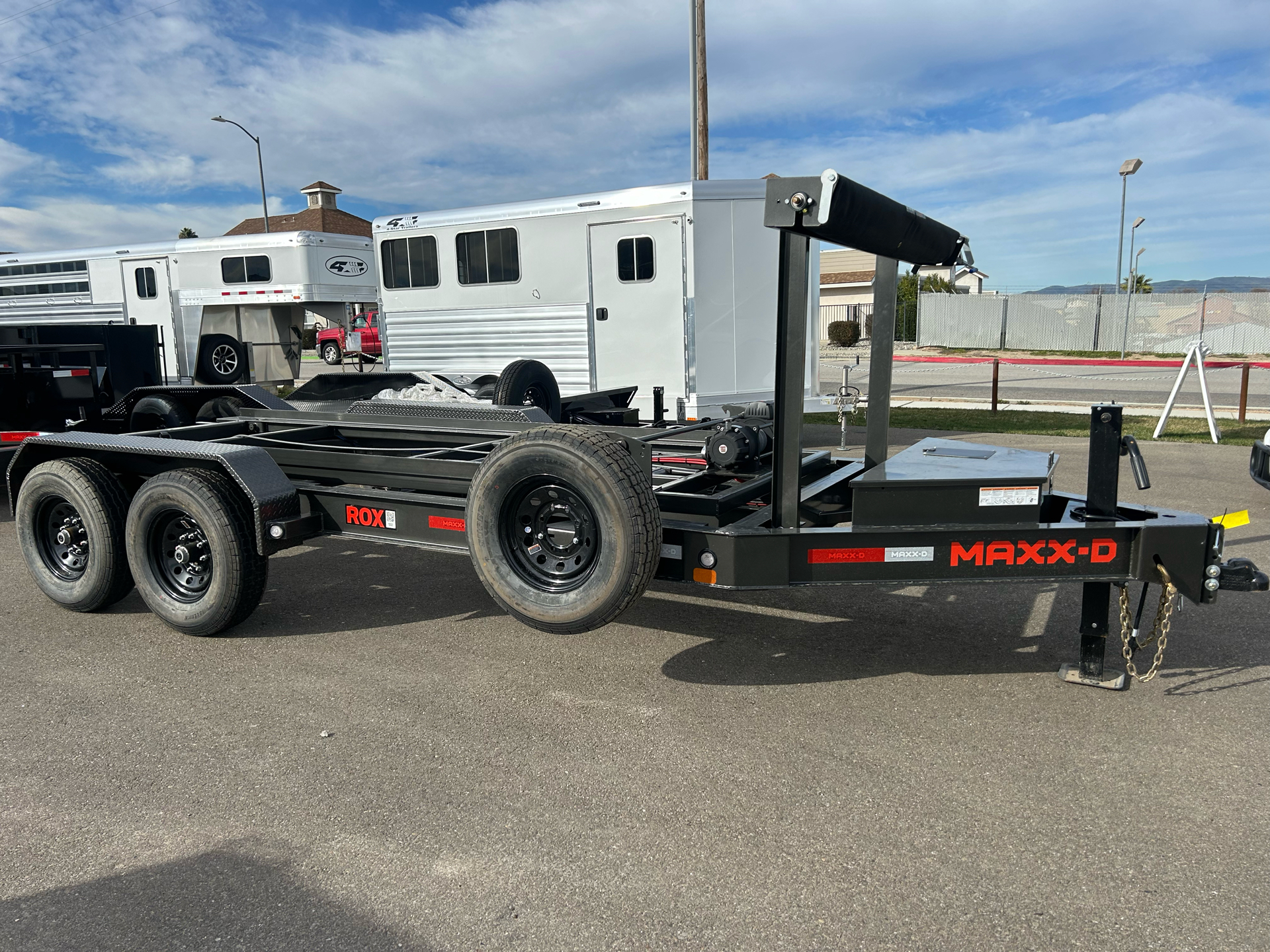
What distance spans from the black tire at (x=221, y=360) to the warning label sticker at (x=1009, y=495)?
1205 centimetres

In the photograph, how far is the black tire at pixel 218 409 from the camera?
7230 millimetres

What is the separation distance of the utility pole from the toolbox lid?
1367 centimetres

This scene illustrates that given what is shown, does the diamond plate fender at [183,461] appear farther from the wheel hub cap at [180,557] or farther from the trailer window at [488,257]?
the trailer window at [488,257]

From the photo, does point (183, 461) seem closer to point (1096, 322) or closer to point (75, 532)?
point (75, 532)

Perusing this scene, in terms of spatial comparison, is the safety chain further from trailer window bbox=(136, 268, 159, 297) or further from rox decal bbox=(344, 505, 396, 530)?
trailer window bbox=(136, 268, 159, 297)

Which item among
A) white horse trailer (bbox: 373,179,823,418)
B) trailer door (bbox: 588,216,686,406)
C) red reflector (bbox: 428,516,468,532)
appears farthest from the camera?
trailer door (bbox: 588,216,686,406)

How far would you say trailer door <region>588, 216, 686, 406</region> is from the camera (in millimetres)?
9891

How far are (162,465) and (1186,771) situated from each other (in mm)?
4793

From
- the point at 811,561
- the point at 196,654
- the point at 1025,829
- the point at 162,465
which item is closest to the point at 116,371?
the point at 162,465

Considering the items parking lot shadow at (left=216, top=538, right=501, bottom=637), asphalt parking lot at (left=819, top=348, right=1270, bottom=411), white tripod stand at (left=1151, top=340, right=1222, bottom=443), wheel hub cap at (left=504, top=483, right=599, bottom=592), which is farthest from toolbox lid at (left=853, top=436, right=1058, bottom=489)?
asphalt parking lot at (left=819, top=348, right=1270, bottom=411)

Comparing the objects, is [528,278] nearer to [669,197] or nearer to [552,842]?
[669,197]

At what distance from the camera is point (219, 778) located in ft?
11.0

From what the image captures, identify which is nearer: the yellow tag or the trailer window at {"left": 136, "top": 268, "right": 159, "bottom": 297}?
the yellow tag

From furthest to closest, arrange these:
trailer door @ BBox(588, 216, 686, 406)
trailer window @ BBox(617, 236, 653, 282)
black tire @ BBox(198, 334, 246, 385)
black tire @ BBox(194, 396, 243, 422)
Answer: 1. black tire @ BBox(198, 334, 246, 385)
2. trailer window @ BBox(617, 236, 653, 282)
3. trailer door @ BBox(588, 216, 686, 406)
4. black tire @ BBox(194, 396, 243, 422)
